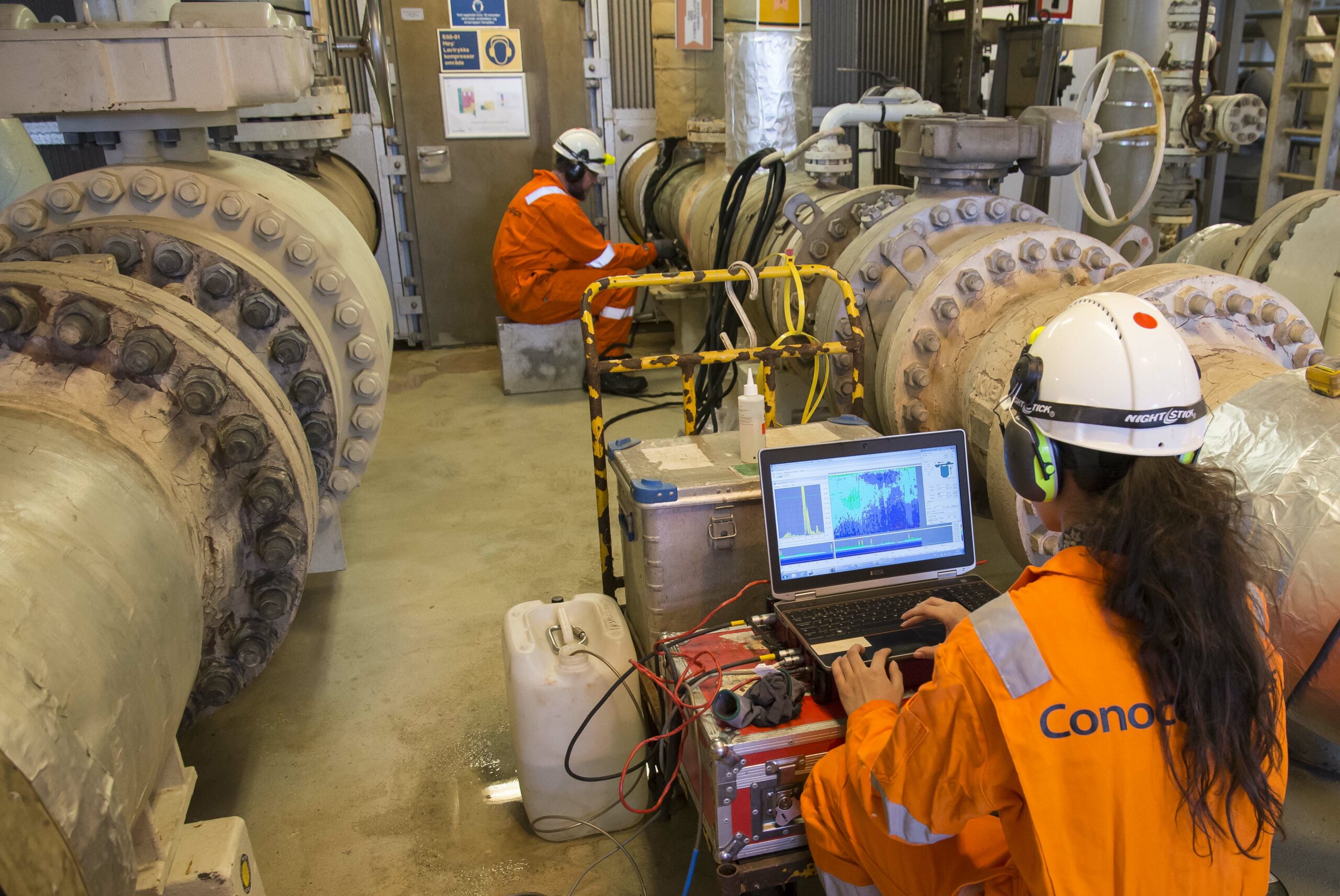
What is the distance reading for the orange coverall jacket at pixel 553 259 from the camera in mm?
5090

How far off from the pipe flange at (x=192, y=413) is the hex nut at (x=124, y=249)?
146 millimetres

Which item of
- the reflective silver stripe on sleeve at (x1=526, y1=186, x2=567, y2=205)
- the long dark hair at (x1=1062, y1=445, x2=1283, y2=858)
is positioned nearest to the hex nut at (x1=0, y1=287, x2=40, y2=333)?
the long dark hair at (x1=1062, y1=445, x2=1283, y2=858)

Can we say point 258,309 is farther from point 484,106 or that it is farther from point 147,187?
point 484,106

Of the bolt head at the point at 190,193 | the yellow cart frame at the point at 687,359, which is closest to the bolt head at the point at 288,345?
the bolt head at the point at 190,193

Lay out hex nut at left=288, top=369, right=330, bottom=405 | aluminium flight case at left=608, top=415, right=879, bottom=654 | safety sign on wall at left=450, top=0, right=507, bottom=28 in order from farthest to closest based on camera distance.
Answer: safety sign on wall at left=450, top=0, right=507, bottom=28, hex nut at left=288, top=369, right=330, bottom=405, aluminium flight case at left=608, top=415, right=879, bottom=654

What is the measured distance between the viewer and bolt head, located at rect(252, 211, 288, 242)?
7.87 feet

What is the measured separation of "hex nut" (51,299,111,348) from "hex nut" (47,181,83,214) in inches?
28.8

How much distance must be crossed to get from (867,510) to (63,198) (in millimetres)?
1851

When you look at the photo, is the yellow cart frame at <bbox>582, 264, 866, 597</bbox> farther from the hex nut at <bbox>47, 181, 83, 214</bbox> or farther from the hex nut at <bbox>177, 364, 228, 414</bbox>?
the hex nut at <bbox>47, 181, 83, 214</bbox>

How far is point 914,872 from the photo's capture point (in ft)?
4.50

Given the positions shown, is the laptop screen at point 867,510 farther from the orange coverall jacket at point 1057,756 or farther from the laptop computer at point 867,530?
the orange coverall jacket at point 1057,756

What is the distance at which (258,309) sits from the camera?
2.15 metres

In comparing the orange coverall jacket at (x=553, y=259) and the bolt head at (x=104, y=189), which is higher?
the bolt head at (x=104, y=189)

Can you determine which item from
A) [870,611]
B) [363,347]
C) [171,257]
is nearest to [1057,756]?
[870,611]
